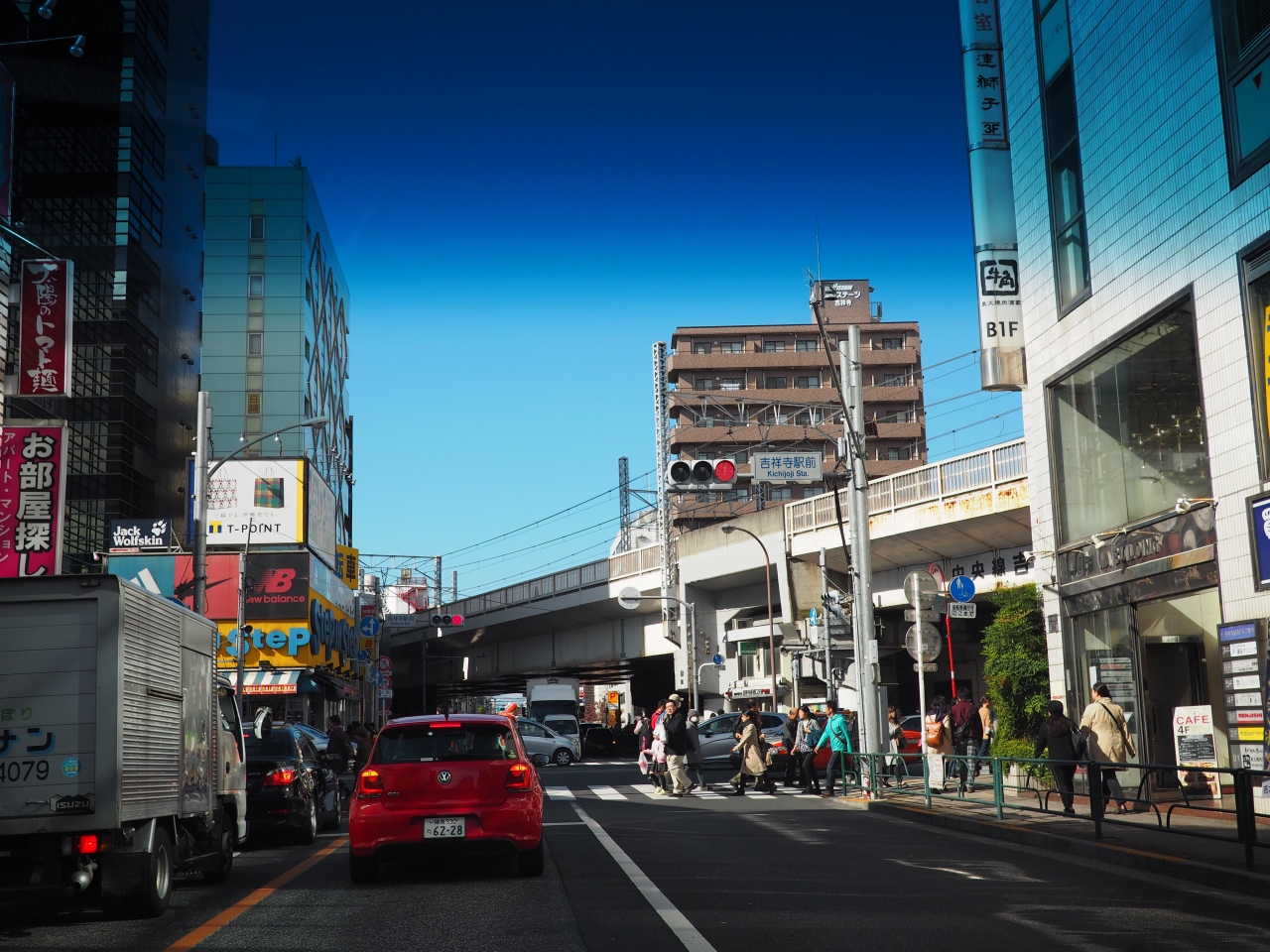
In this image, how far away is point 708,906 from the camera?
379 inches

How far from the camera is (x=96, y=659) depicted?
9.04 m

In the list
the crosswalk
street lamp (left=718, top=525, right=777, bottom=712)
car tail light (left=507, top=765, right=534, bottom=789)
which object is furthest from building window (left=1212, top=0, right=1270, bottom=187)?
street lamp (left=718, top=525, right=777, bottom=712)

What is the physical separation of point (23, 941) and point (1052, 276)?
17552mm

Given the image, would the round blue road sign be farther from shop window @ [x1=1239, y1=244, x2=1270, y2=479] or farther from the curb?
shop window @ [x1=1239, y1=244, x2=1270, y2=479]

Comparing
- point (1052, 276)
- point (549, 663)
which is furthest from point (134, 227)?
point (1052, 276)

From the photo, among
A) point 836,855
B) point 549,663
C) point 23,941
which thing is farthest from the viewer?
point 549,663

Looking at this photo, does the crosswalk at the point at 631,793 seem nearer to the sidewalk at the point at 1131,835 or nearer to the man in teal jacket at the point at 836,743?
the man in teal jacket at the point at 836,743

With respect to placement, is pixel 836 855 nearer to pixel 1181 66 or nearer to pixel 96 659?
pixel 96 659

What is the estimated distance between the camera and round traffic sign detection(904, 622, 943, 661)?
19844 millimetres

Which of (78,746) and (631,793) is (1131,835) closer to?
(78,746)

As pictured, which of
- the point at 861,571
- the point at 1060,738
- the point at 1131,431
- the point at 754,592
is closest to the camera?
the point at 1060,738

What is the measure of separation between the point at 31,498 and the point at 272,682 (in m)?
28.0

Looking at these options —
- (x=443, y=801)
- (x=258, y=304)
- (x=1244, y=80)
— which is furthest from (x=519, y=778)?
(x=258, y=304)

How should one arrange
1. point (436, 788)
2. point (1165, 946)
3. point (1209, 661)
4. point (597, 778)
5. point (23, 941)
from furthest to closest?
point (597, 778)
point (1209, 661)
point (436, 788)
point (23, 941)
point (1165, 946)
